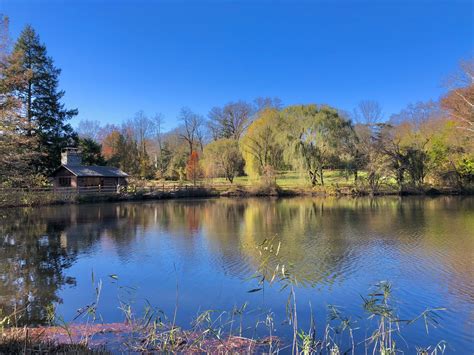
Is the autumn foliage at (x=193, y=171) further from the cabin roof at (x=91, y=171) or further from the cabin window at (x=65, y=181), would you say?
the cabin window at (x=65, y=181)

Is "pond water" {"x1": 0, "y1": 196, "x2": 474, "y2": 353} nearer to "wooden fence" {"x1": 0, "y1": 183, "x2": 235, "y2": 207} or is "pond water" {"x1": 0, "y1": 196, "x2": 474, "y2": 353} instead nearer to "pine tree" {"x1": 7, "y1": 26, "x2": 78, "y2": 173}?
"wooden fence" {"x1": 0, "y1": 183, "x2": 235, "y2": 207}

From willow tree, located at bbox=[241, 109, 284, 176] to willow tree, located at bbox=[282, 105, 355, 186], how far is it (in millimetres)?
1627

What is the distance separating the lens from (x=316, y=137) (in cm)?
3691

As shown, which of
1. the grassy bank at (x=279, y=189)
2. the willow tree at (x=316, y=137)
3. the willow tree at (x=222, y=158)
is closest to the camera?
the willow tree at (x=316, y=137)

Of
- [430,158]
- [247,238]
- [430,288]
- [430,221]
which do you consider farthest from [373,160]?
[430,288]

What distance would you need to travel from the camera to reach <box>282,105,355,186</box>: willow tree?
36781mm

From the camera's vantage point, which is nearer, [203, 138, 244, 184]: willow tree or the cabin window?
the cabin window

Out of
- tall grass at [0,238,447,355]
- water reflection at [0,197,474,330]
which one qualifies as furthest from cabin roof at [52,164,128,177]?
tall grass at [0,238,447,355]

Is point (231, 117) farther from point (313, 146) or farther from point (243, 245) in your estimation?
point (243, 245)

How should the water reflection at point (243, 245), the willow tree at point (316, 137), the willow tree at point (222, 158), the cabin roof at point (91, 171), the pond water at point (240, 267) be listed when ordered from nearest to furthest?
the pond water at point (240, 267) < the water reflection at point (243, 245) < the cabin roof at point (91, 171) < the willow tree at point (316, 137) < the willow tree at point (222, 158)

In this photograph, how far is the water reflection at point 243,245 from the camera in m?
9.44

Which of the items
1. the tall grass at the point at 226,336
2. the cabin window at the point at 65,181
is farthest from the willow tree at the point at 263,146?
the tall grass at the point at 226,336

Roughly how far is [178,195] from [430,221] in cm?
2545

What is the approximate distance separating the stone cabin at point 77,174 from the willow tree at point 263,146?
13548 mm
